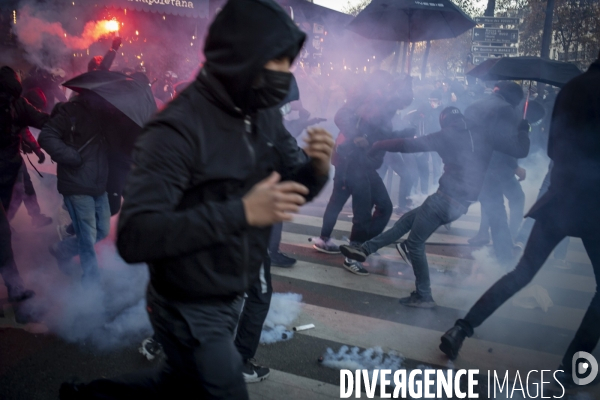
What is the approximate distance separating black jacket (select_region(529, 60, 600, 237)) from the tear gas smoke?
6.82 feet

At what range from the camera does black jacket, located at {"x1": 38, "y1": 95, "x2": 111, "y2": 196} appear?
393cm

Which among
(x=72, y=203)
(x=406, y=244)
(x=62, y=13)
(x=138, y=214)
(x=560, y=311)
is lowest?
(x=560, y=311)

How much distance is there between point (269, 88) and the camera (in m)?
1.80

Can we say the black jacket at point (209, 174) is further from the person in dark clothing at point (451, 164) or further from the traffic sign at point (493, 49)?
the traffic sign at point (493, 49)

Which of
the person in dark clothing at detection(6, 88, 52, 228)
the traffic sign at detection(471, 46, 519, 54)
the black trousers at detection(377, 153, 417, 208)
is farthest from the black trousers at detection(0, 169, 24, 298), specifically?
the traffic sign at detection(471, 46, 519, 54)

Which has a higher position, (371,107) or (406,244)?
(371,107)

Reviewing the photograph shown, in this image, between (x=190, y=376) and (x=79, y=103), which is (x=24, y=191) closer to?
(x=79, y=103)

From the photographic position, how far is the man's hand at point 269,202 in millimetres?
1561

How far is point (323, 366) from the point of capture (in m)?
3.52

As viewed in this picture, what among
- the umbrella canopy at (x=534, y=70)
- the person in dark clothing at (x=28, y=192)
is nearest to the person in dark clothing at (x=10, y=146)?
the person in dark clothing at (x=28, y=192)

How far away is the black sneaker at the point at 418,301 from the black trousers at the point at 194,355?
9.96 ft

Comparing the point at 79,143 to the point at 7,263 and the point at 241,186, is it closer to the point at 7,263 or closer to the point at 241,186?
the point at 7,263

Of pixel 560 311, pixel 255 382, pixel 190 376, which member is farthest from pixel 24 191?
pixel 560 311

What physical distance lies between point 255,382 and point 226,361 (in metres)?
1.59
